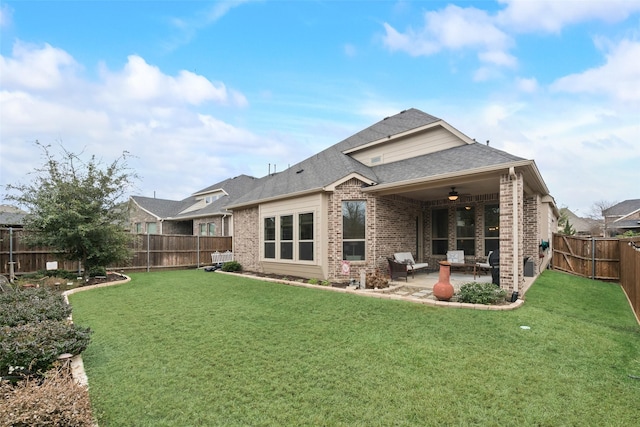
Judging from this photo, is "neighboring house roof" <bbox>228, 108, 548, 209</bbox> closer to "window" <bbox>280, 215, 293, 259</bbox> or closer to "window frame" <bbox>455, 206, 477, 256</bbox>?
"window" <bbox>280, 215, 293, 259</bbox>

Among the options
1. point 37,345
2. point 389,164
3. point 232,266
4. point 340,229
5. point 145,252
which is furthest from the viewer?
point 145,252

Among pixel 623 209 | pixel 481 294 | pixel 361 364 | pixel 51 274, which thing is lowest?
pixel 51 274

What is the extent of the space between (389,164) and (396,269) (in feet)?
14.0

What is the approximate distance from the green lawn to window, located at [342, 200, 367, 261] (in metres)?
2.95

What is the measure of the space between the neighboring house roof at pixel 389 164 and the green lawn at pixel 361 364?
3.72 m

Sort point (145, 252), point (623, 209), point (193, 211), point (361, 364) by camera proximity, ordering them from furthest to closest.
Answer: point (623, 209) < point (193, 211) < point (145, 252) < point (361, 364)

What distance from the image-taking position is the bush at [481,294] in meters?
6.45

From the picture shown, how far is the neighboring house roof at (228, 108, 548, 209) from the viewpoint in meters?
8.30

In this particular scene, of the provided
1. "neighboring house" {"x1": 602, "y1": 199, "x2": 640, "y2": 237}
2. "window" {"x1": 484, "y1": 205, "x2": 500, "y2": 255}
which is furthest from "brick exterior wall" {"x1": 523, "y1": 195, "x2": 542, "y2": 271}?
"neighboring house" {"x1": 602, "y1": 199, "x2": 640, "y2": 237}

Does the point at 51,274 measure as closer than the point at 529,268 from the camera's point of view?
No

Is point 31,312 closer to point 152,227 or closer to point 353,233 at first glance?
point 353,233

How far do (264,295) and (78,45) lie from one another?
395 inches

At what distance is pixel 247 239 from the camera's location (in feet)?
44.6

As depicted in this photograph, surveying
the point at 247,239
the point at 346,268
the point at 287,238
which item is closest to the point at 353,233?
the point at 346,268
